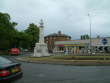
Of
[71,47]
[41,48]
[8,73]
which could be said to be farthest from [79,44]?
[8,73]

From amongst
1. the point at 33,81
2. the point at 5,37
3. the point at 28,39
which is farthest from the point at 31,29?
the point at 33,81

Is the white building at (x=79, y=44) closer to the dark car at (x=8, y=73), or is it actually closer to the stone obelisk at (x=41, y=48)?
the stone obelisk at (x=41, y=48)

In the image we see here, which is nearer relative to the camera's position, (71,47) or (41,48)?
(41,48)

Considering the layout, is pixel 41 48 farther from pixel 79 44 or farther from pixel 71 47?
pixel 71 47

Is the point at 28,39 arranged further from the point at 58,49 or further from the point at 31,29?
the point at 31,29

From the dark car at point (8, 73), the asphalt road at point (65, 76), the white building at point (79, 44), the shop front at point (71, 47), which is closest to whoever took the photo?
the dark car at point (8, 73)

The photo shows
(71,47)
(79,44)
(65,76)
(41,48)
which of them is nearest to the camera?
(65,76)

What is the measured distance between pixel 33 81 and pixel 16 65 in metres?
1.36

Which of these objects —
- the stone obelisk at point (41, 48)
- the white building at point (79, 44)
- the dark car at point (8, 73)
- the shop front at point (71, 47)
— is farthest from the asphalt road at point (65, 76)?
the shop front at point (71, 47)

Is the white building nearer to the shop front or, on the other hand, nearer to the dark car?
the shop front

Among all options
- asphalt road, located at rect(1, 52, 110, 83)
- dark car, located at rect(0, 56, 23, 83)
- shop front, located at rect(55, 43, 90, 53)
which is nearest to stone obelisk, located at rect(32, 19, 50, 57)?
asphalt road, located at rect(1, 52, 110, 83)

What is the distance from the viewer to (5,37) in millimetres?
32156

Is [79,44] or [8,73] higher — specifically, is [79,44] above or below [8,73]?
above

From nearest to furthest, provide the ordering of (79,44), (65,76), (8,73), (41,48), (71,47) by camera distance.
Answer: (8,73)
(65,76)
(41,48)
(79,44)
(71,47)
